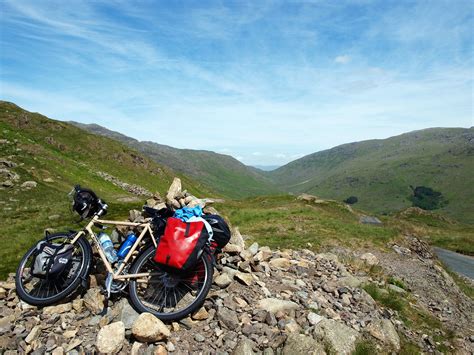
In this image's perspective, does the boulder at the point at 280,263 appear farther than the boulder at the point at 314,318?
Yes

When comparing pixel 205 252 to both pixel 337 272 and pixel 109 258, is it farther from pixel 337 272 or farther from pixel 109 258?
pixel 337 272

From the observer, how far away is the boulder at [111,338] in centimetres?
619

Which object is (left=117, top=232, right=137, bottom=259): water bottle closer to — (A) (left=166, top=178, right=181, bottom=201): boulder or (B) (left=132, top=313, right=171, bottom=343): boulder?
(B) (left=132, top=313, right=171, bottom=343): boulder

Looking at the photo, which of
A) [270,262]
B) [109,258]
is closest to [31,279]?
[109,258]

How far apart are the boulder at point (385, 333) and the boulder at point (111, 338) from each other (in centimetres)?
629

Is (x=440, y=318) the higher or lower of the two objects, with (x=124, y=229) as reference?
lower

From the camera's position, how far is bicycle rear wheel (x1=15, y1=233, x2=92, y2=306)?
7312mm

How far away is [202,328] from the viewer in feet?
23.2

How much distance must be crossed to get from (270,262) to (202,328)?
479 cm

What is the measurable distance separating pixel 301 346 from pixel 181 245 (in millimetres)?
3280

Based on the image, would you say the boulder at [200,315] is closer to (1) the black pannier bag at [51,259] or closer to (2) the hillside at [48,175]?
(1) the black pannier bag at [51,259]

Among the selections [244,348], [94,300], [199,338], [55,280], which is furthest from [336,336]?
[55,280]

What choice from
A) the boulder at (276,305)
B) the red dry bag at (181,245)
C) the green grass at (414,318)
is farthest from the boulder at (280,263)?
the red dry bag at (181,245)

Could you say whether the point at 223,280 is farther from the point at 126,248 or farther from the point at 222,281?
the point at 126,248
